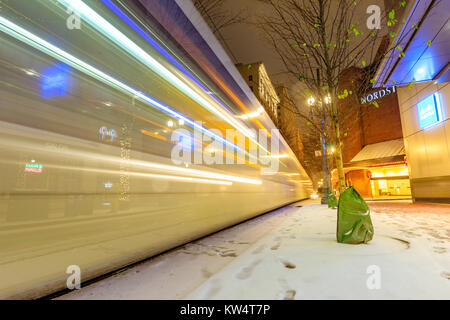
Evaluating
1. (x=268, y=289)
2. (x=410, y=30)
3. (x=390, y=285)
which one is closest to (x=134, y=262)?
(x=268, y=289)

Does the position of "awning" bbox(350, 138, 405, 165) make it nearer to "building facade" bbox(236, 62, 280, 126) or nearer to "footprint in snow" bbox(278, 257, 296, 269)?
"building facade" bbox(236, 62, 280, 126)

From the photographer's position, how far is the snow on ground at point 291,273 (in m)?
1.73

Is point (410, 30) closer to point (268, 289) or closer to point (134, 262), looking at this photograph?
point (268, 289)

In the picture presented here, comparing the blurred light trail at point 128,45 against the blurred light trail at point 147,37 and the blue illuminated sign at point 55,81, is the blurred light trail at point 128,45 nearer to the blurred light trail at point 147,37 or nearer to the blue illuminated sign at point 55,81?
the blurred light trail at point 147,37

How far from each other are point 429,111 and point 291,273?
12.0 m

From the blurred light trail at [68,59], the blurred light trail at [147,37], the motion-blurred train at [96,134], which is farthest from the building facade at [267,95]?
the blurred light trail at [68,59]

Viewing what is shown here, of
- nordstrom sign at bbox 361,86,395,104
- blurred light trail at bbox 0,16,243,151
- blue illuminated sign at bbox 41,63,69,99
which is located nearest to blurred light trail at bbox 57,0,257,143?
blurred light trail at bbox 0,16,243,151

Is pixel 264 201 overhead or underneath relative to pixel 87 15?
underneath

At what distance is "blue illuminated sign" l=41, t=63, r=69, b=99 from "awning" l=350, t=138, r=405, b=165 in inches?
854

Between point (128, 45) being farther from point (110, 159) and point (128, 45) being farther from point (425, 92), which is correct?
point (425, 92)

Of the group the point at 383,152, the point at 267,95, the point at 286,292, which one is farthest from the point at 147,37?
the point at 383,152

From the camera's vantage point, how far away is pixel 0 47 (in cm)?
161
